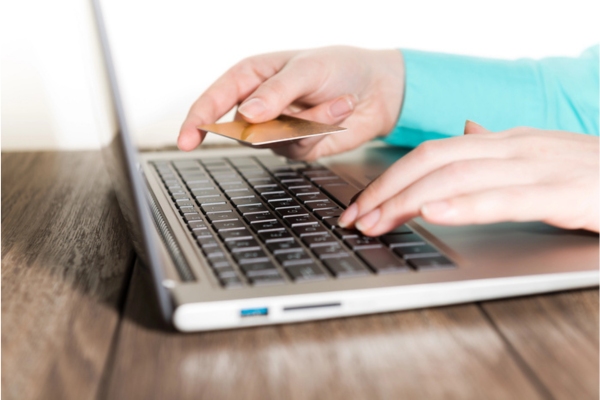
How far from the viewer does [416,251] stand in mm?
541

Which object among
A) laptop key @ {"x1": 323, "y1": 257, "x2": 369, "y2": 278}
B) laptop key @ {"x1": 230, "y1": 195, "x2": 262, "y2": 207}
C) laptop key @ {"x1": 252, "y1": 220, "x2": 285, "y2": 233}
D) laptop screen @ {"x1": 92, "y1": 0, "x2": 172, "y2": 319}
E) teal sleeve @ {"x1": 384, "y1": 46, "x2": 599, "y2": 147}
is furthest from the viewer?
teal sleeve @ {"x1": 384, "y1": 46, "x2": 599, "y2": 147}

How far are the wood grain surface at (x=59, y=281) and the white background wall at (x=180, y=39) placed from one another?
30 cm

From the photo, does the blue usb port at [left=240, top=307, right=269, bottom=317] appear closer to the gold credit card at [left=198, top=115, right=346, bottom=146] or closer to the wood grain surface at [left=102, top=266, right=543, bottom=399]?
the wood grain surface at [left=102, top=266, right=543, bottom=399]

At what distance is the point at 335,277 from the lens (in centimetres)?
49

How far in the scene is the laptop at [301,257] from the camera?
1.47ft

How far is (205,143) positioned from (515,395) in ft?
2.85

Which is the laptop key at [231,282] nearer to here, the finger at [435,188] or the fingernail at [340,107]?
the finger at [435,188]

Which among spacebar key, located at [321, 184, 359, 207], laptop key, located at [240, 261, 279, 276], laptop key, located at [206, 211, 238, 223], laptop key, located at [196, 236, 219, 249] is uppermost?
laptop key, located at [240, 261, 279, 276]

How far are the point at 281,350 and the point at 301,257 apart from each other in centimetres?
9

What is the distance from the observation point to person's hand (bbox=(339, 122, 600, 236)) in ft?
1.85

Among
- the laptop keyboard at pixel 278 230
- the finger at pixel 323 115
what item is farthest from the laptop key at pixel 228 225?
the finger at pixel 323 115

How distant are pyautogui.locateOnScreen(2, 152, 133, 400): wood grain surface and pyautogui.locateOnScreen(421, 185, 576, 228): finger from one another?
298 mm

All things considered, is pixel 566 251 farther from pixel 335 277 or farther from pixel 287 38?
pixel 287 38

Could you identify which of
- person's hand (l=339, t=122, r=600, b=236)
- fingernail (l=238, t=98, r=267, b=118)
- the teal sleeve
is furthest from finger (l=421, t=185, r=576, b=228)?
the teal sleeve
